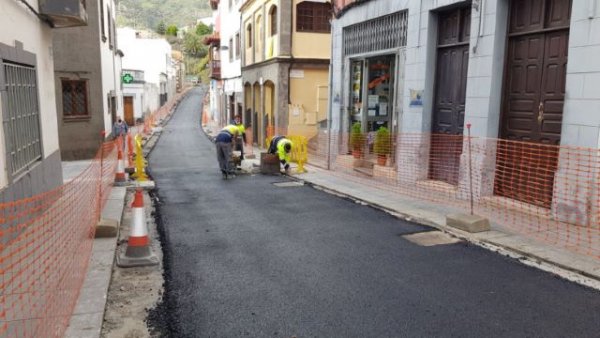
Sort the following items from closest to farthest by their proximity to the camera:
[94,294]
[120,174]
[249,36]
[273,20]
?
[94,294], [120,174], [273,20], [249,36]

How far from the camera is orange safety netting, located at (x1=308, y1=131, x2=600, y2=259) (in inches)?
271

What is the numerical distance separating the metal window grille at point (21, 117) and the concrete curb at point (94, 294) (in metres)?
1.67

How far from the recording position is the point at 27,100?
778 centimetres

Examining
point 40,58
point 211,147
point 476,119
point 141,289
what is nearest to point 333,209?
point 476,119

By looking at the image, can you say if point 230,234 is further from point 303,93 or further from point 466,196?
point 303,93

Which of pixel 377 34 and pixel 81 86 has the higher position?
pixel 377 34

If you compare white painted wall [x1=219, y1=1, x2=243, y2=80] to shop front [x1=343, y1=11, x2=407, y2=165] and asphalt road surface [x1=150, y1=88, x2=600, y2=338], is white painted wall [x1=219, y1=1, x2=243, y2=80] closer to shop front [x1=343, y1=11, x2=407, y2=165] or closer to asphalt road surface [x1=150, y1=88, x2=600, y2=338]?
shop front [x1=343, y1=11, x2=407, y2=165]

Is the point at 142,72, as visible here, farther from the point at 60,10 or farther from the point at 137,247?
the point at 137,247

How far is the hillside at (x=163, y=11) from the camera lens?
151875 mm

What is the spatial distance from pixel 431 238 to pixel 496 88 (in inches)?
133

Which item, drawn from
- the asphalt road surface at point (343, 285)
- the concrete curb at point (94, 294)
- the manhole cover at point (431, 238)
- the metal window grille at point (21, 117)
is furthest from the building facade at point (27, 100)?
the manhole cover at point (431, 238)

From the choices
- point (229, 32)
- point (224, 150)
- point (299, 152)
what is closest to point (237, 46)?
point (229, 32)

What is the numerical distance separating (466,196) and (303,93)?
1235 centimetres

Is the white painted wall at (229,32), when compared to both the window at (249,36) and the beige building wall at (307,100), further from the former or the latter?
the beige building wall at (307,100)
